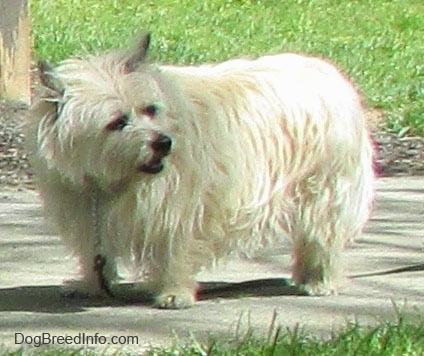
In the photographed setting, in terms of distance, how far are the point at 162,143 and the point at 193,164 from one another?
323 millimetres

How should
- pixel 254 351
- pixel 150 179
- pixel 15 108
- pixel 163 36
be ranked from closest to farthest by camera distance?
pixel 254 351
pixel 150 179
pixel 15 108
pixel 163 36

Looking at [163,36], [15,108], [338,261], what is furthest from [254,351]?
[163,36]

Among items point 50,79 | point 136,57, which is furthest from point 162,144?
point 50,79

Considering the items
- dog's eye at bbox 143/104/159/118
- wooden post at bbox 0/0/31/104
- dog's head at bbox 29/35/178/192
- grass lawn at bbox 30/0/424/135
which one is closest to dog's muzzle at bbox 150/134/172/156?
dog's head at bbox 29/35/178/192

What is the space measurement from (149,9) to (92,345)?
14788 mm

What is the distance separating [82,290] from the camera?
22.8 feet

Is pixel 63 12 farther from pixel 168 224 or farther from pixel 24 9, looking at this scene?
pixel 168 224

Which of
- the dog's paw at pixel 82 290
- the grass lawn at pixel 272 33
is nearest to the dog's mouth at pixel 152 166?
the dog's paw at pixel 82 290

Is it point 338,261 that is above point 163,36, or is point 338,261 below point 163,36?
above

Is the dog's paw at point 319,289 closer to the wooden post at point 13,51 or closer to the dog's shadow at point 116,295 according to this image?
the dog's shadow at point 116,295

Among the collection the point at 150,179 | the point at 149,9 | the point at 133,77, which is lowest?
the point at 149,9

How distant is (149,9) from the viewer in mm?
20438

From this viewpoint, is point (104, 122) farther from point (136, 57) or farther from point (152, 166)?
point (136, 57)

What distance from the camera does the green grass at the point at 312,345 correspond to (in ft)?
18.2
